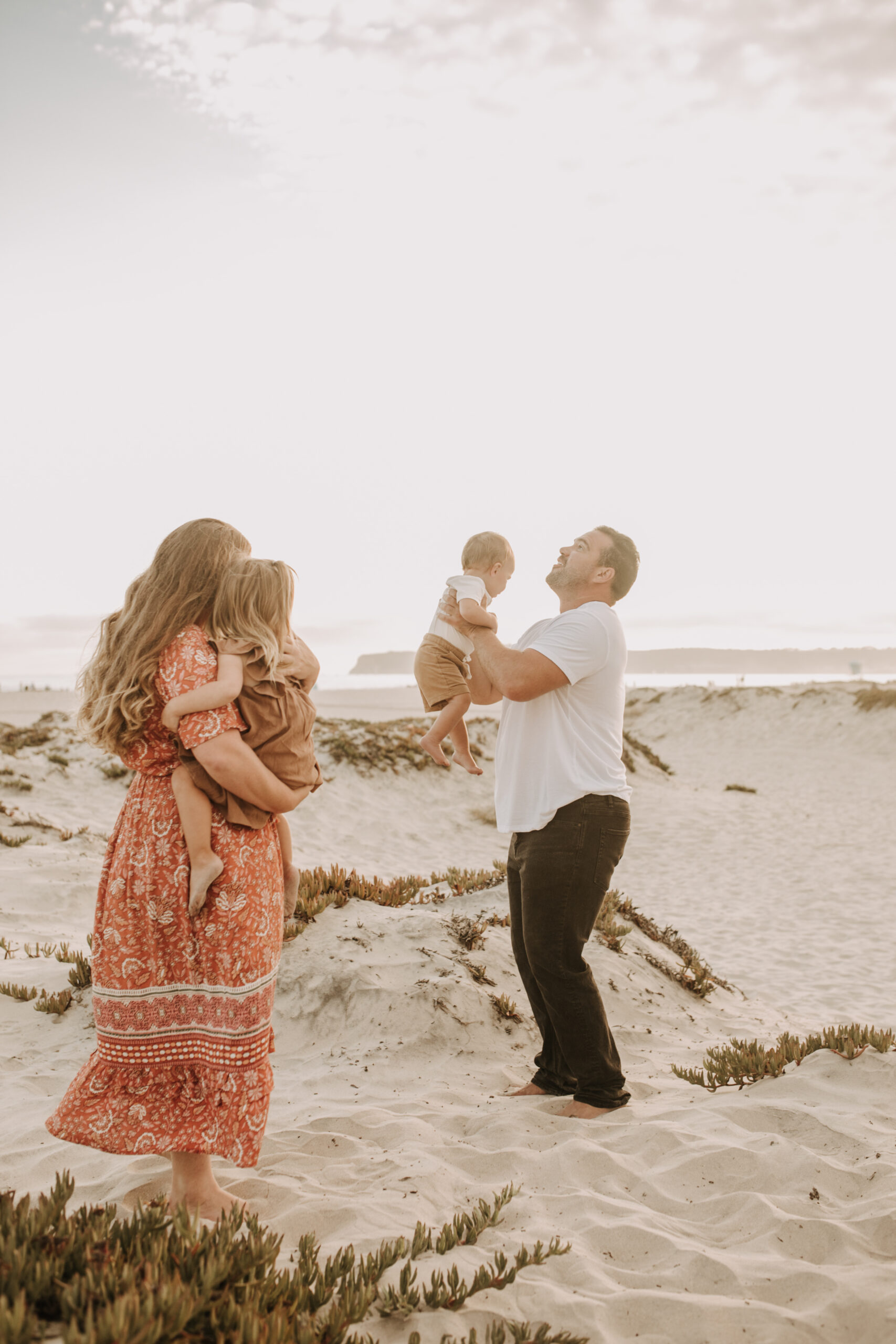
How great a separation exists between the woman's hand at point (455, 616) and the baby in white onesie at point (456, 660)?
0.19 ft

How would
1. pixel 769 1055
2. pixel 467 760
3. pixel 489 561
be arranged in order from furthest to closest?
pixel 467 760
pixel 489 561
pixel 769 1055

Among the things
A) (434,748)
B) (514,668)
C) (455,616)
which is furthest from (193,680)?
(434,748)

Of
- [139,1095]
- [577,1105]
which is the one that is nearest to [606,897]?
[577,1105]

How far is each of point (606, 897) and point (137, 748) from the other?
588 centimetres

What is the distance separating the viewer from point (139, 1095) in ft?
9.33

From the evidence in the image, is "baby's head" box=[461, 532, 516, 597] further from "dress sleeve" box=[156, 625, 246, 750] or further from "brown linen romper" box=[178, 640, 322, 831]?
"dress sleeve" box=[156, 625, 246, 750]

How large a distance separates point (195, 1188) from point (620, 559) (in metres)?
3.18

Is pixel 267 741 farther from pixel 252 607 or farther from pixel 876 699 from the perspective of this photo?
pixel 876 699

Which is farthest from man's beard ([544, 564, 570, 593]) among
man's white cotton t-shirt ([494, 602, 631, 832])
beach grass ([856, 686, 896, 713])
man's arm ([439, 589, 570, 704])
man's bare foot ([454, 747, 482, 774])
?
beach grass ([856, 686, 896, 713])

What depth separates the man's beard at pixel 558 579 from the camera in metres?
4.13

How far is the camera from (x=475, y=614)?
390 centimetres

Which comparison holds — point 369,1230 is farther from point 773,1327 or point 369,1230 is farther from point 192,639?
point 192,639

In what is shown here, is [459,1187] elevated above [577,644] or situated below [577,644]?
below

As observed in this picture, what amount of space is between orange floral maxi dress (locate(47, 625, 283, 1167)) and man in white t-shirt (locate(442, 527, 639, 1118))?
1441mm
